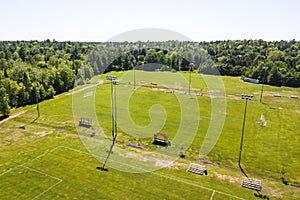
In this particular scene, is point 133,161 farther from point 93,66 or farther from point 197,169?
point 93,66

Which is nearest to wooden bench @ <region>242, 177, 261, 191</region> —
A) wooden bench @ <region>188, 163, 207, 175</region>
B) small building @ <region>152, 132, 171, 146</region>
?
wooden bench @ <region>188, 163, 207, 175</region>

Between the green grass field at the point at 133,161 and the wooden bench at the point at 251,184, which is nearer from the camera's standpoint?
the green grass field at the point at 133,161

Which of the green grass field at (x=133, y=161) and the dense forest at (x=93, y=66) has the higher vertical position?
the dense forest at (x=93, y=66)

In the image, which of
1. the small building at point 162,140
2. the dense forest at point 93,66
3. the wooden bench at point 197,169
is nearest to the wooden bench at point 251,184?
the wooden bench at point 197,169

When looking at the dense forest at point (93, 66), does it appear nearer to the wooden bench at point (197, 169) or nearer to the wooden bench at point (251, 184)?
the wooden bench at point (197, 169)

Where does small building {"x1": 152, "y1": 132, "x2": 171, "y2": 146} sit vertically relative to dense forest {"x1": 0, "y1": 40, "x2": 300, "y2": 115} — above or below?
below

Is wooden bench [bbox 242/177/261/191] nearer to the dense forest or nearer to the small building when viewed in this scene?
the small building

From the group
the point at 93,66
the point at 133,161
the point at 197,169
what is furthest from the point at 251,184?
the point at 93,66
